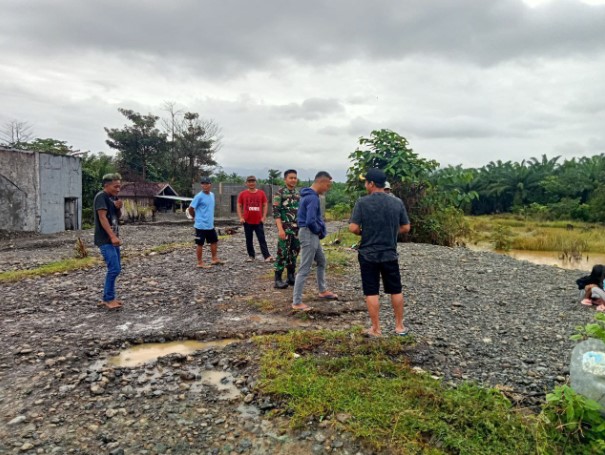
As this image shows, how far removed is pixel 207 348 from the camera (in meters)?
4.51

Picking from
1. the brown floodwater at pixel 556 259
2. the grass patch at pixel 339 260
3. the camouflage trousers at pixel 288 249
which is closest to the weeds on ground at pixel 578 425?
the camouflage trousers at pixel 288 249

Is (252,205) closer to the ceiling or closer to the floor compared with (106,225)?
closer to the ceiling

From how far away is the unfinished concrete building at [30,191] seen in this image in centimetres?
1630

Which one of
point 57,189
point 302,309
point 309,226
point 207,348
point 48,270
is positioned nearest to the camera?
point 207,348

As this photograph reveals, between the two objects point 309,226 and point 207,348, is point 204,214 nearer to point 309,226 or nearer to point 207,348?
point 309,226

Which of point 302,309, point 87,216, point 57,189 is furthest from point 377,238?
point 87,216

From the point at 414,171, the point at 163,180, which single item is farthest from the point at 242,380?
the point at 163,180

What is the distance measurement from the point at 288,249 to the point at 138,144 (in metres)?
34.5

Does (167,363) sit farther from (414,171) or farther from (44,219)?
(44,219)

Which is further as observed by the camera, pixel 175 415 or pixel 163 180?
pixel 163 180

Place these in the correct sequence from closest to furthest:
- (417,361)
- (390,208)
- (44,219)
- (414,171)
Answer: (417,361) < (390,208) < (414,171) < (44,219)

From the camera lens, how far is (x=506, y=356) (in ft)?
13.6

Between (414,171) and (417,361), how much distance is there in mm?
10907

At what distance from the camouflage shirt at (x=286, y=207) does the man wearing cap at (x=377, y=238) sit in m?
2.20
